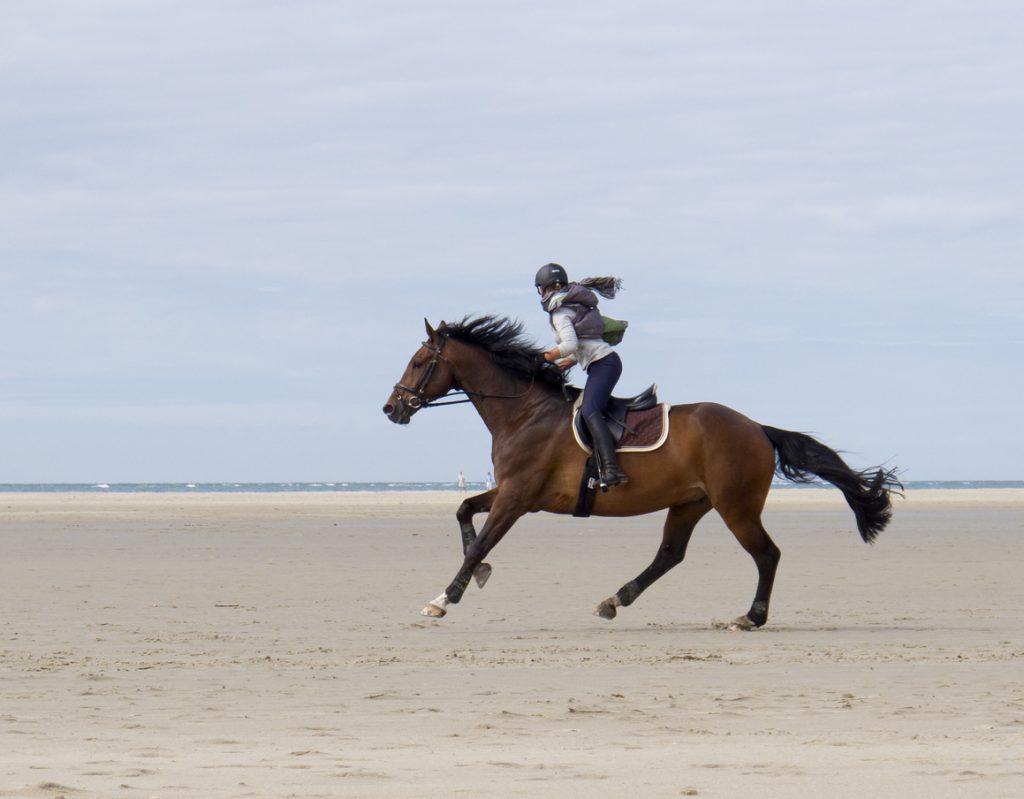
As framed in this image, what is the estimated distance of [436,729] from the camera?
7.11m

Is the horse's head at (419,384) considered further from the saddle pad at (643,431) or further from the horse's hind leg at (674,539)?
the horse's hind leg at (674,539)

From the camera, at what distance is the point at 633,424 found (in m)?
12.4

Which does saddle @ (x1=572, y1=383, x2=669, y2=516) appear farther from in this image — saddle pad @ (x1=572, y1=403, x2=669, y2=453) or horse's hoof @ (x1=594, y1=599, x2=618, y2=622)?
horse's hoof @ (x1=594, y1=599, x2=618, y2=622)

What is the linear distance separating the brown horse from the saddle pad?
0.06 m

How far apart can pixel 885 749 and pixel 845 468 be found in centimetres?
703

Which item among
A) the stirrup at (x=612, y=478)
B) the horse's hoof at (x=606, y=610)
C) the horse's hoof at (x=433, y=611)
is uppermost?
the stirrup at (x=612, y=478)

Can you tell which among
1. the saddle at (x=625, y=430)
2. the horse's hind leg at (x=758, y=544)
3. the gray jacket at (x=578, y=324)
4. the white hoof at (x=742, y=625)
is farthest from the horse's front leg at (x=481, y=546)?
the white hoof at (x=742, y=625)

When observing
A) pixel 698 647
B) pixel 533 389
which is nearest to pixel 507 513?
pixel 533 389

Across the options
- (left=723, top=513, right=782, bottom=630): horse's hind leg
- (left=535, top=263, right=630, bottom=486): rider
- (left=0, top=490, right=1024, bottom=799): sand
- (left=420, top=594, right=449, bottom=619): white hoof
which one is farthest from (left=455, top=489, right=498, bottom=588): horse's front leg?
(left=723, top=513, right=782, bottom=630): horse's hind leg

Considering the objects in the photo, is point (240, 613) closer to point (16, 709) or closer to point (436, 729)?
point (16, 709)

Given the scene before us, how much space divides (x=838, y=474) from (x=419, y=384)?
3635 millimetres

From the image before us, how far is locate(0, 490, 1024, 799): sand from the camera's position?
593cm

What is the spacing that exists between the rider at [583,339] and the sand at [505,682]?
177 centimetres

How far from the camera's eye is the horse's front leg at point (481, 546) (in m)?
12.2
